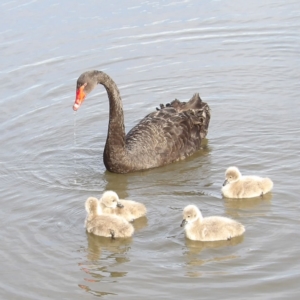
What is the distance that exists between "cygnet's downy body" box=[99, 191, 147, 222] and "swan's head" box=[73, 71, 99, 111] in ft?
4.59

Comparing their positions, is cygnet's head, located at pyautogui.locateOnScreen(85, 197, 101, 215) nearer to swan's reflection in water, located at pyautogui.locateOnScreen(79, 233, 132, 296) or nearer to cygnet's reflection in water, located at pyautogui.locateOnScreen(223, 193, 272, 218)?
swan's reflection in water, located at pyautogui.locateOnScreen(79, 233, 132, 296)

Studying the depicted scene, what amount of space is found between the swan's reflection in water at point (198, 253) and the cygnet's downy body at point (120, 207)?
2.08ft

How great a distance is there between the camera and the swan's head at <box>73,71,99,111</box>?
819 cm

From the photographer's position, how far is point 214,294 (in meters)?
5.77

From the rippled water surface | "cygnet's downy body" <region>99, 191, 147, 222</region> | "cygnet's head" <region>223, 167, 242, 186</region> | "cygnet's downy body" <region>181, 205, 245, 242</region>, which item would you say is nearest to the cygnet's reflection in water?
the rippled water surface

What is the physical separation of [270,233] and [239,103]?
11.9ft

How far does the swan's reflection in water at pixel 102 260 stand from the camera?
6140 millimetres

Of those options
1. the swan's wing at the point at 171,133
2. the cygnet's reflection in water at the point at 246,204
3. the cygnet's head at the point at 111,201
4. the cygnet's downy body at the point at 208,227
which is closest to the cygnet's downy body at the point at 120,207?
the cygnet's head at the point at 111,201

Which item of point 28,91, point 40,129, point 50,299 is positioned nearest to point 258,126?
point 40,129

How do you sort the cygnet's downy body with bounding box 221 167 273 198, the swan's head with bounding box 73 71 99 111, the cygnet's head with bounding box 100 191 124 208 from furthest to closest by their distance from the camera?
the swan's head with bounding box 73 71 99 111
the cygnet's downy body with bounding box 221 167 273 198
the cygnet's head with bounding box 100 191 124 208

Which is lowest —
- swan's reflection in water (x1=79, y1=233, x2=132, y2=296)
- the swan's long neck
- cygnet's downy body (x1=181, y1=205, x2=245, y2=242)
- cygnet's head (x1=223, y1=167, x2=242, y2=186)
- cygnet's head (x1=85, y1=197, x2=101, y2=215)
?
swan's reflection in water (x1=79, y1=233, x2=132, y2=296)

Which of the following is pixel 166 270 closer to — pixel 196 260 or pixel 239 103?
pixel 196 260

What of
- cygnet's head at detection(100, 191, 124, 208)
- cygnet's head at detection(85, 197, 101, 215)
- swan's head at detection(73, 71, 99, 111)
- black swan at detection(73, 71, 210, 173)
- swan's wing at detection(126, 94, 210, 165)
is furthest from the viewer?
swan's wing at detection(126, 94, 210, 165)

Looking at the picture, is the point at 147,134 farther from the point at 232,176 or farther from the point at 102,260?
the point at 102,260
